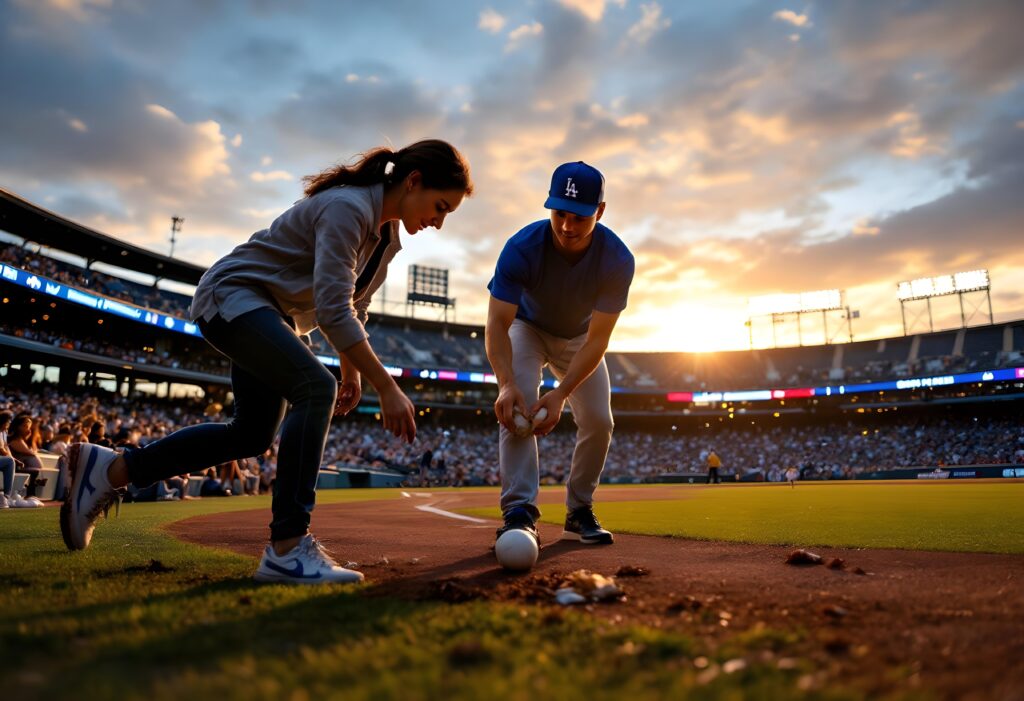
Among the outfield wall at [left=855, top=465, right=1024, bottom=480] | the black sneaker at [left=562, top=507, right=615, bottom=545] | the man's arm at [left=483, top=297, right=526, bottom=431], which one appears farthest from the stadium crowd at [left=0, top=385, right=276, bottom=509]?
the outfield wall at [left=855, top=465, right=1024, bottom=480]

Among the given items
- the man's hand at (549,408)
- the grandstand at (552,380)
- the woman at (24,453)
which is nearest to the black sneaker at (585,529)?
the man's hand at (549,408)

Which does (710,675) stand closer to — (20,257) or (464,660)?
(464,660)

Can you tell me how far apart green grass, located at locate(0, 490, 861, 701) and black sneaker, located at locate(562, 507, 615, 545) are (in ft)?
7.66

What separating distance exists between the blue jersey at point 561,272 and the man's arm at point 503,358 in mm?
78

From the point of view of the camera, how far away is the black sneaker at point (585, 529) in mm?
4457

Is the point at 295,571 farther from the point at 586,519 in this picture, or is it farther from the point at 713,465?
the point at 713,465

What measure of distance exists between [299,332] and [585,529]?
2421mm

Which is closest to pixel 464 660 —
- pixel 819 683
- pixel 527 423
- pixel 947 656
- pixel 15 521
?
pixel 819 683

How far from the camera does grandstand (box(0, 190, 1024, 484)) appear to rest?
32.2 metres

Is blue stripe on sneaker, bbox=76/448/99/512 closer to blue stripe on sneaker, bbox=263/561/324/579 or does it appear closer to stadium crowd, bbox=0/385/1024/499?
blue stripe on sneaker, bbox=263/561/324/579

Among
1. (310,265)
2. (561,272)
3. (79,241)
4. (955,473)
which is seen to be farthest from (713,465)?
(79,241)

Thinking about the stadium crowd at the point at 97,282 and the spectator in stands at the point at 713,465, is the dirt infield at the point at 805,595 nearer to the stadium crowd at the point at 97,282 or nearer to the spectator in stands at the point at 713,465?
the spectator in stands at the point at 713,465

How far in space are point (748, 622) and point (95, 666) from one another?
5.47ft

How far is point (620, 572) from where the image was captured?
9.54 feet
